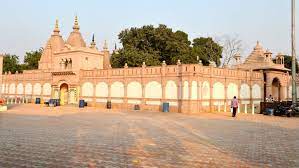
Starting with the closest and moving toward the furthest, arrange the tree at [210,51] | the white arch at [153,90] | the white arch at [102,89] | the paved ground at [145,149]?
the paved ground at [145,149] < the white arch at [153,90] < the white arch at [102,89] < the tree at [210,51]

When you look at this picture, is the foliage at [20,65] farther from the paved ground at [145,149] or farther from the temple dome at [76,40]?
the paved ground at [145,149]

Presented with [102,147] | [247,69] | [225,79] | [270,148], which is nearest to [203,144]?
[270,148]

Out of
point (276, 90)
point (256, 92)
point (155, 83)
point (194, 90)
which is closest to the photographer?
point (194, 90)

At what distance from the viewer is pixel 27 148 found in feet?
34.2

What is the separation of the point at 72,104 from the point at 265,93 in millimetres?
22699

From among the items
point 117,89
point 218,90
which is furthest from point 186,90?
point 117,89

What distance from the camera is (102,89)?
36469 millimetres

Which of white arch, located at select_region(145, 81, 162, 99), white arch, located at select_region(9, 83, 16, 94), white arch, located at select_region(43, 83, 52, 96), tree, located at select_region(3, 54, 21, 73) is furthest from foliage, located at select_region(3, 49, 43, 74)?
white arch, located at select_region(145, 81, 162, 99)

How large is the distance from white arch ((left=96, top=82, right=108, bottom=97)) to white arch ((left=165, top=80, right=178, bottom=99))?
328 inches

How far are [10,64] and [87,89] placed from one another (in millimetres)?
39831

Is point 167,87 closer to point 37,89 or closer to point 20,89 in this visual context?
point 37,89

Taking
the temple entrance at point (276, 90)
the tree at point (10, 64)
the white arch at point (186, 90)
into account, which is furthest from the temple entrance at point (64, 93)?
the tree at point (10, 64)

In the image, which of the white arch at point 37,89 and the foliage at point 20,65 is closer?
the white arch at point 37,89

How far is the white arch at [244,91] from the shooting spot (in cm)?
3494
